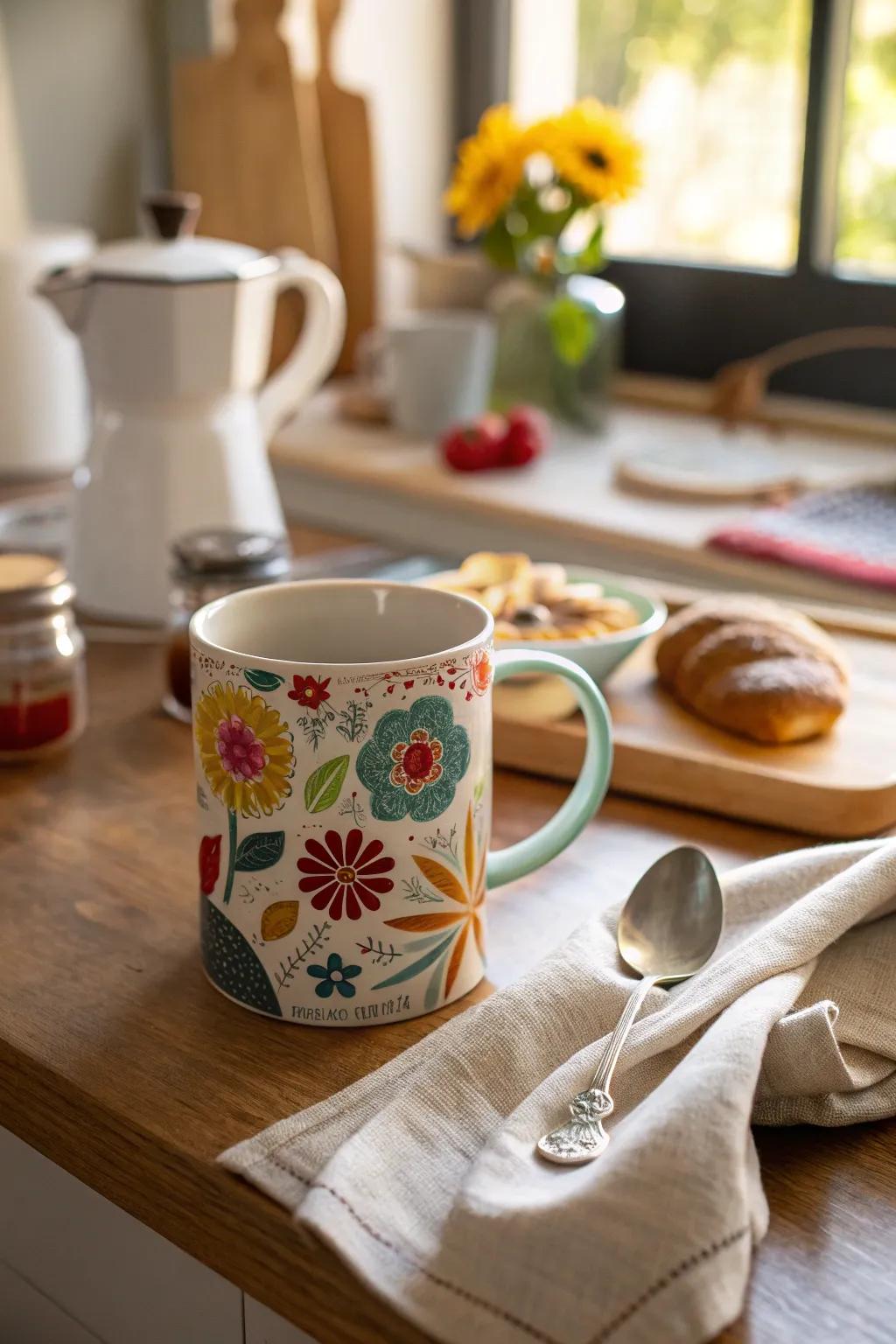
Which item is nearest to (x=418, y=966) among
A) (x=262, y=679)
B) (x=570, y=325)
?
(x=262, y=679)

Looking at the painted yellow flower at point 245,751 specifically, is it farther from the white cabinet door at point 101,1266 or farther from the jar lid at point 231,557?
the jar lid at point 231,557

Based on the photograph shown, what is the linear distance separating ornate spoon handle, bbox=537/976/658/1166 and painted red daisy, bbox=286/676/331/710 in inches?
6.0

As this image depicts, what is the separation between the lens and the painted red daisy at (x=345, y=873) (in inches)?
20.3

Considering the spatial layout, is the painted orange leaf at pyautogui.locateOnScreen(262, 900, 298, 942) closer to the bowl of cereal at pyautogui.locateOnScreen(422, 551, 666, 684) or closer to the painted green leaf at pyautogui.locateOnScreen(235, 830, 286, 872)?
the painted green leaf at pyautogui.locateOnScreen(235, 830, 286, 872)

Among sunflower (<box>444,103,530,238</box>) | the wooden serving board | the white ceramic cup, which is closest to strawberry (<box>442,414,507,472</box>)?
the white ceramic cup

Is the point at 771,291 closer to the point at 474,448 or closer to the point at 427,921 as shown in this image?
the point at 474,448

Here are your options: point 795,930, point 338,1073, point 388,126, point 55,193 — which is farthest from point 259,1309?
point 388,126

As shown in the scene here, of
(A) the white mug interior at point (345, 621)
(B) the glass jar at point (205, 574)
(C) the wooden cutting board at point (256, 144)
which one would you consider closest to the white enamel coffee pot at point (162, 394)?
(B) the glass jar at point (205, 574)

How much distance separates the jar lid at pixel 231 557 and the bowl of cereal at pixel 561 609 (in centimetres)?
9

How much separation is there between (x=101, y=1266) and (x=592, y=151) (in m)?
1.30

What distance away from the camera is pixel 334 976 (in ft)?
1.74

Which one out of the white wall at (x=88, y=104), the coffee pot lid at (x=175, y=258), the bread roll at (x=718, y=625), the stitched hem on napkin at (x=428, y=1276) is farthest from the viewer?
the white wall at (x=88, y=104)

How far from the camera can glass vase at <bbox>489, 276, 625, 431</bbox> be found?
1.61 m

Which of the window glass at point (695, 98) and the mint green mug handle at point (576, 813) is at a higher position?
the window glass at point (695, 98)
